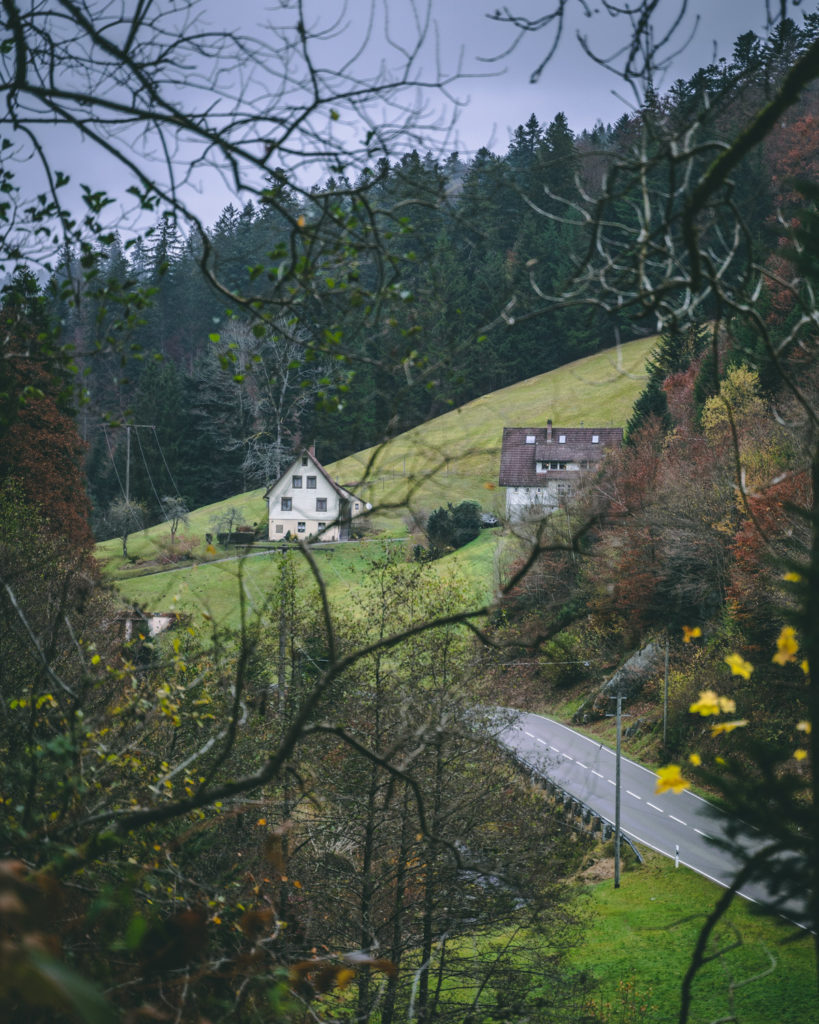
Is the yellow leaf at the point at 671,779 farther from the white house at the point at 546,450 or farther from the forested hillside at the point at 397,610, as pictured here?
the white house at the point at 546,450

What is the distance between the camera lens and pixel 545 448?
51219 millimetres

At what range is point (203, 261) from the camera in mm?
3348

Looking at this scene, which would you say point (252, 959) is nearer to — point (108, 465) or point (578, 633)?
point (578, 633)

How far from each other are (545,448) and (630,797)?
26056mm

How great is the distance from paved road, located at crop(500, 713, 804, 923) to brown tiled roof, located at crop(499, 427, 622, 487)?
19.2 m

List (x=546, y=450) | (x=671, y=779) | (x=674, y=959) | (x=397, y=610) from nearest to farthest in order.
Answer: (x=671, y=779)
(x=397, y=610)
(x=674, y=959)
(x=546, y=450)

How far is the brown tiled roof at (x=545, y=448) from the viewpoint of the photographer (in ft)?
163

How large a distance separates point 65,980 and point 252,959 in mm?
1193

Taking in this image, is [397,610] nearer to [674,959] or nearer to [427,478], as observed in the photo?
[674,959]

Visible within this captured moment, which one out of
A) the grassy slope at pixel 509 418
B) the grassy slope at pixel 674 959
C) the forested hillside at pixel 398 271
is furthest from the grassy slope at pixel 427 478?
the grassy slope at pixel 674 959

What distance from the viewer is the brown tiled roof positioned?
4956cm

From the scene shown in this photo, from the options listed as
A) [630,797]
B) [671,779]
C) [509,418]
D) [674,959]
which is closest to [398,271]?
[671,779]

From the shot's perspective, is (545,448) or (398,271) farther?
(545,448)

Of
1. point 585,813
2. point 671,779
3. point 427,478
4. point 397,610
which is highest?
point 427,478
